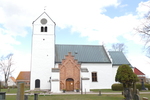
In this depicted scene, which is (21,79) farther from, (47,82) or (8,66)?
(47,82)

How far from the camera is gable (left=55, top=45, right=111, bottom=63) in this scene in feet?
117

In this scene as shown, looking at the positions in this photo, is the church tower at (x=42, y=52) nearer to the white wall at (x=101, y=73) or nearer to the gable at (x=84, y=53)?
the gable at (x=84, y=53)

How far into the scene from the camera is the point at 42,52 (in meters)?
34.1

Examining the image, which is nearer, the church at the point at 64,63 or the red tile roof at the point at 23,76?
the church at the point at 64,63

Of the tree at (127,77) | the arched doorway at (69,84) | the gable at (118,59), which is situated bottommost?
the arched doorway at (69,84)

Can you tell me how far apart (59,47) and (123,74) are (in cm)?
2359

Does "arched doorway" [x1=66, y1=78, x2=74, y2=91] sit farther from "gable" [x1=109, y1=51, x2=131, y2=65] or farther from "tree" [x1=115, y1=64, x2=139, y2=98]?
"tree" [x1=115, y1=64, x2=139, y2=98]

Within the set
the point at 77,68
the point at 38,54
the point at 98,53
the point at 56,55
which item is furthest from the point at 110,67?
the point at 38,54

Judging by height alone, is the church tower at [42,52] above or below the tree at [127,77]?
above

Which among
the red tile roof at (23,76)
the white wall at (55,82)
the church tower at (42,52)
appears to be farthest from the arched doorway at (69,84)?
the red tile roof at (23,76)

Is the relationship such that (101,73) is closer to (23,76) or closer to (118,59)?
(118,59)

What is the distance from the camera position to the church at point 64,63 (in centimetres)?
3025

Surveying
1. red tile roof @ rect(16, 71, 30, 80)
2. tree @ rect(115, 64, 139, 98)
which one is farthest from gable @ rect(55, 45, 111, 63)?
red tile roof @ rect(16, 71, 30, 80)

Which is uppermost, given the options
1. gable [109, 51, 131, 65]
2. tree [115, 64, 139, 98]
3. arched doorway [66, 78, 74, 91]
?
gable [109, 51, 131, 65]
